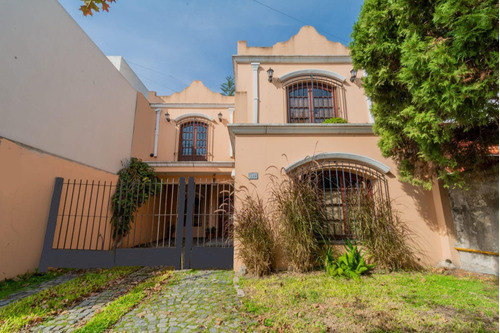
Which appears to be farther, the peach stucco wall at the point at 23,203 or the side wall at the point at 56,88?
the side wall at the point at 56,88

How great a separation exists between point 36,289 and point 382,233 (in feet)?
22.9

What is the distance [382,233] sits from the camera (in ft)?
15.9

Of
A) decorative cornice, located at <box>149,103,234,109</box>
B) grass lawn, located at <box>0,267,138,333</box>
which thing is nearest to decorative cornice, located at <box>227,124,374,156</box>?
grass lawn, located at <box>0,267,138,333</box>

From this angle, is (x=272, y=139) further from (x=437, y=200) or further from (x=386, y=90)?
(x=437, y=200)

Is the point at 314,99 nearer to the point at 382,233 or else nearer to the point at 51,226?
the point at 382,233

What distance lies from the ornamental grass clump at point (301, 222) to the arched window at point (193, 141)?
23.7 feet

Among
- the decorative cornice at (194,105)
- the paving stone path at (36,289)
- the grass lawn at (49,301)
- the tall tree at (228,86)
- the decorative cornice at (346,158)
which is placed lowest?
the paving stone path at (36,289)

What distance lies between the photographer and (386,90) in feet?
14.2

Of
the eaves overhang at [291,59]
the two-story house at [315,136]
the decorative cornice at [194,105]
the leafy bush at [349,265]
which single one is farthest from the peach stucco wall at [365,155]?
the decorative cornice at [194,105]

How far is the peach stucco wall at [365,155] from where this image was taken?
5.15 m

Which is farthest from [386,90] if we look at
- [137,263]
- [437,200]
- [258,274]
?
[137,263]

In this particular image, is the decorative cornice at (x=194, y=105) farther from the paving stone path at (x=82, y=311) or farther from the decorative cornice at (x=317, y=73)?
the paving stone path at (x=82, y=311)

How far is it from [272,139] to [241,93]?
1631 mm

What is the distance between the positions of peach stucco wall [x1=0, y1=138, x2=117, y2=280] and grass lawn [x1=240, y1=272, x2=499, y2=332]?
16.0 ft
